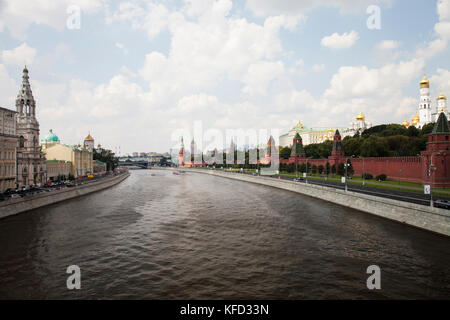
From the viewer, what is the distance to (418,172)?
4272 centimetres

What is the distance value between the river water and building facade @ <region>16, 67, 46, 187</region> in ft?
58.6

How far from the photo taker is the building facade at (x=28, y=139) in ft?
148

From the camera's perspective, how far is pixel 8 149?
129 feet

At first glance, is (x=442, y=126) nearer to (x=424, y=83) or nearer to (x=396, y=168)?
(x=396, y=168)

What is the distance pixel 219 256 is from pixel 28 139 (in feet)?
146

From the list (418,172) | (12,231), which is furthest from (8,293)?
(418,172)

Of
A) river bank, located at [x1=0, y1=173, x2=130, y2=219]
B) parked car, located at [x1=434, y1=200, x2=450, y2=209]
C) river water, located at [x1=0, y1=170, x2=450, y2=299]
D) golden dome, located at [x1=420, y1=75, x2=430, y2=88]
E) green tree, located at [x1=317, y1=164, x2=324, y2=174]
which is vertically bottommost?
river water, located at [x1=0, y1=170, x2=450, y2=299]

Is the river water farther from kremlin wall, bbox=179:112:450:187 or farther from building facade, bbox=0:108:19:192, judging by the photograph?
kremlin wall, bbox=179:112:450:187

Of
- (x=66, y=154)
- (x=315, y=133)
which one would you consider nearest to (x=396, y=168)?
(x=66, y=154)

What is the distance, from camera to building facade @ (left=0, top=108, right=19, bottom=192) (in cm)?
3792

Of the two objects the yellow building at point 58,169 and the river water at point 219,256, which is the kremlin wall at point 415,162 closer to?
the river water at point 219,256

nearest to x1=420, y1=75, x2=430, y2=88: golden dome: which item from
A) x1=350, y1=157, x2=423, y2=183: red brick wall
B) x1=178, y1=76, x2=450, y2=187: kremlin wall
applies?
x1=178, y1=76, x2=450, y2=187: kremlin wall

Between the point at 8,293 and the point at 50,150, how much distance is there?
6439 cm
